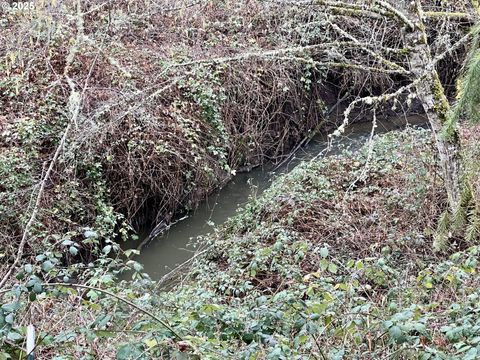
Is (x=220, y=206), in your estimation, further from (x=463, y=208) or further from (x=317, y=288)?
(x=317, y=288)

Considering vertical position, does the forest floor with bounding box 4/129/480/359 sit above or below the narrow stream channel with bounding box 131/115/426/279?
above

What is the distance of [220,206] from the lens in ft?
21.2

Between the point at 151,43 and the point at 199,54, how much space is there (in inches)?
29.8

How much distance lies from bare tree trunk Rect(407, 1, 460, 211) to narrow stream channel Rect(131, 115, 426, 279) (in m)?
1.59

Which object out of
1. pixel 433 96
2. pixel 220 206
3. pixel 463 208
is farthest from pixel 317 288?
pixel 220 206

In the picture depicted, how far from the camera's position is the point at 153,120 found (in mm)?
5922

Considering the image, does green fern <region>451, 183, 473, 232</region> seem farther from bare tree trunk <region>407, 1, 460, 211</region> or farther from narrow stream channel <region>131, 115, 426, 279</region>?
narrow stream channel <region>131, 115, 426, 279</region>

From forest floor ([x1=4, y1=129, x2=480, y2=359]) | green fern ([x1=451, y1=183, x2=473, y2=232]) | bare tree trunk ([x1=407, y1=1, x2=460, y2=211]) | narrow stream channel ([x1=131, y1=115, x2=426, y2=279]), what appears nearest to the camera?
forest floor ([x1=4, y1=129, x2=480, y2=359])

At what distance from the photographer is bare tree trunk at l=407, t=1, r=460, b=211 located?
12.5 ft

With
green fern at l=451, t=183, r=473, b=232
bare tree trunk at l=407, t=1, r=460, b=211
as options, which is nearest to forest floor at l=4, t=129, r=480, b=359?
green fern at l=451, t=183, r=473, b=232

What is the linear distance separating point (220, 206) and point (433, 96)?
3290 mm

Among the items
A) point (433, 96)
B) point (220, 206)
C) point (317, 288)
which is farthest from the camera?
point (220, 206)

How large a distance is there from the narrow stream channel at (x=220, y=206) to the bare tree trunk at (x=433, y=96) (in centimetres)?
159

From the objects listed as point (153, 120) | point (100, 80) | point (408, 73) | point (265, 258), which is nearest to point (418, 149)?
point (408, 73)
